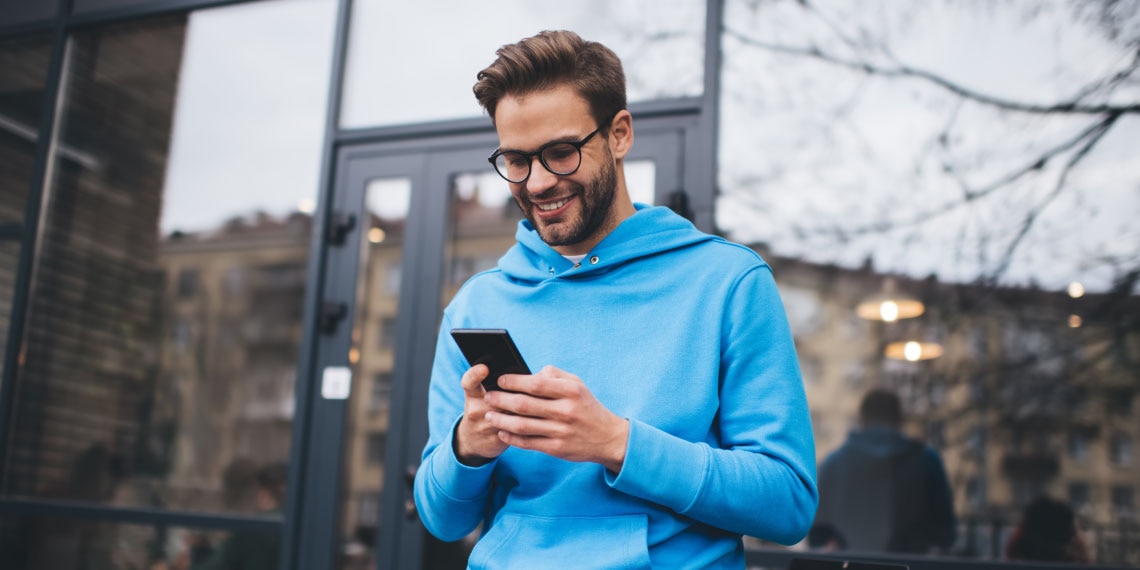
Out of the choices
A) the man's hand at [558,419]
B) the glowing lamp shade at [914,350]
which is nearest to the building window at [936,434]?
the glowing lamp shade at [914,350]

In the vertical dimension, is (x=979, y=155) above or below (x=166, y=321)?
above

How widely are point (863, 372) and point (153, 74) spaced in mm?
5126

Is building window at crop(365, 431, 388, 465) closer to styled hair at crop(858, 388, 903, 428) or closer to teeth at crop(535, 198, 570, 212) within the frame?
teeth at crop(535, 198, 570, 212)

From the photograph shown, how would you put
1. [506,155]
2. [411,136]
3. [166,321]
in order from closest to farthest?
[506,155]
[411,136]
[166,321]

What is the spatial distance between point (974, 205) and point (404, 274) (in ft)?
11.1

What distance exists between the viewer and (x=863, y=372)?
260 inches

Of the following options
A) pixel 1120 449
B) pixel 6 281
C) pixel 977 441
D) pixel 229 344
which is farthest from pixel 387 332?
pixel 229 344

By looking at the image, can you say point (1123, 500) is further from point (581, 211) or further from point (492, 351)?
point (492, 351)

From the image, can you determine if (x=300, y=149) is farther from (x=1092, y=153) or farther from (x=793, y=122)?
(x=1092, y=153)

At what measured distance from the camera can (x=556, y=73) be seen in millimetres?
1615

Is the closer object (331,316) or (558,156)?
(558,156)

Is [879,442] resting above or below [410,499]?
above

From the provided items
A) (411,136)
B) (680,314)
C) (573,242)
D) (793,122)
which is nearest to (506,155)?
(573,242)

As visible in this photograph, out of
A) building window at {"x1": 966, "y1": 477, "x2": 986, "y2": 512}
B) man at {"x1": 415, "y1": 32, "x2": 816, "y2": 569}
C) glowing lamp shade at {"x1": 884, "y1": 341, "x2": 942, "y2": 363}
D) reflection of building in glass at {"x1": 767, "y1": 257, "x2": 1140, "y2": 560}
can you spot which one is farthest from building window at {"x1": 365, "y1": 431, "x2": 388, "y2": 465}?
glowing lamp shade at {"x1": 884, "y1": 341, "x2": 942, "y2": 363}
